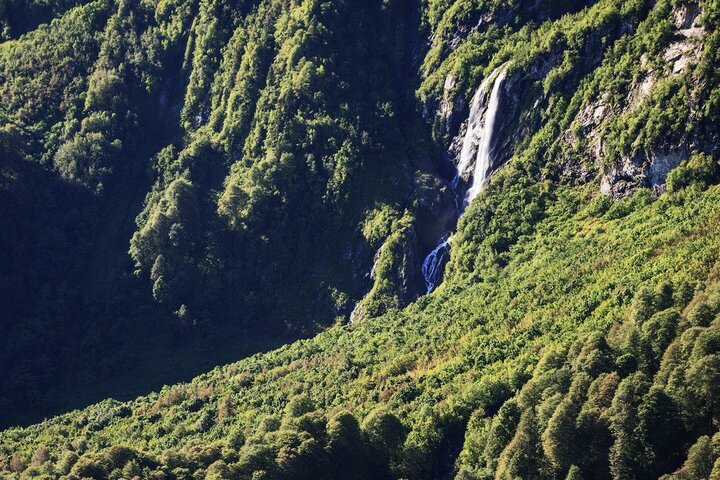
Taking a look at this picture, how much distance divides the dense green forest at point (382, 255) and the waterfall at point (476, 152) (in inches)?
22.8

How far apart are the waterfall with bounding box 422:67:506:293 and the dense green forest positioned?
578 millimetres

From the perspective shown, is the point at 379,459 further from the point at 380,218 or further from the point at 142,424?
the point at 380,218

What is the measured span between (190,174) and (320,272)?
1218 inches

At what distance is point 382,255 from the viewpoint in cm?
16238

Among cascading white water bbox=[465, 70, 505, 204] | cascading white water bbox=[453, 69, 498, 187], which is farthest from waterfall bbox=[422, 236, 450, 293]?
cascading white water bbox=[453, 69, 498, 187]

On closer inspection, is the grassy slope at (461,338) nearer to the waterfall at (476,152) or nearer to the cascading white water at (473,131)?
the waterfall at (476,152)

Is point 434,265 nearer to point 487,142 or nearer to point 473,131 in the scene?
point 487,142

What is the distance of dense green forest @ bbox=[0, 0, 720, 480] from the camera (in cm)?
10731

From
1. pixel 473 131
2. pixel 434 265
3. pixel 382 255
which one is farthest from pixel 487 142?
pixel 382 255

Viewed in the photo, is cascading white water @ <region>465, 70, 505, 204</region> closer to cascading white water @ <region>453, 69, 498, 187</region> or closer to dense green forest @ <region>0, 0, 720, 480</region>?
dense green forest @ <region>0, 0, 720, 480</region>

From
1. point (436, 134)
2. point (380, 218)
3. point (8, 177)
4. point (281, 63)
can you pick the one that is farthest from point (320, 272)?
point (8, 177)

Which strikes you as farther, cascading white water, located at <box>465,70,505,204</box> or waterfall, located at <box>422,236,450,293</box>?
cascading white water, located at <box>465,70,505,204</box>

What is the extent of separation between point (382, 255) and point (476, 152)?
2003 centimetres

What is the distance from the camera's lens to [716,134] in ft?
436
